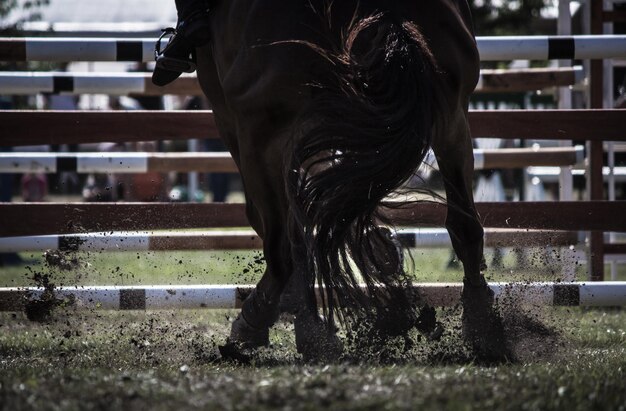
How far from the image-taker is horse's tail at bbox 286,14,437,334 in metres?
3.56

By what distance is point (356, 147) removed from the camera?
3.57 meters

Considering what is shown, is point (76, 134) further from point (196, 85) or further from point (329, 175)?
point (329, 175)

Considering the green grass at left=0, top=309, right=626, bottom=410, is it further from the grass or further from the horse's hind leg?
the horse's hind leg

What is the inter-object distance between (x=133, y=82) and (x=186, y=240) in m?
1.02

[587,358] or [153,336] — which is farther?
[153,336]

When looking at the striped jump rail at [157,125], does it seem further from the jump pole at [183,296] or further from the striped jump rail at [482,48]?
the jump pole at [183,296]

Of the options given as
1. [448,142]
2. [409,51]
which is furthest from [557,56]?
[409,51]

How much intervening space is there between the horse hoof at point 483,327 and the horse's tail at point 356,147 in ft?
1.96

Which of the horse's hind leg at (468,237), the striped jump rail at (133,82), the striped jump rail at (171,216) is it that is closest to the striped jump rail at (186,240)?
the striped jump rail at (171,216)

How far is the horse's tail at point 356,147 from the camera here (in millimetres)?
3559

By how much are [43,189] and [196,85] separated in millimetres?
8021

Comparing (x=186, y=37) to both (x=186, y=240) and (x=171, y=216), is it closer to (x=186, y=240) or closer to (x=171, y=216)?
(x=171, y=216)

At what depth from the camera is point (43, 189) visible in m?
14.0

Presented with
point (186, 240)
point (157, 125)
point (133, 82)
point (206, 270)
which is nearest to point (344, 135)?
point (157, 125)
